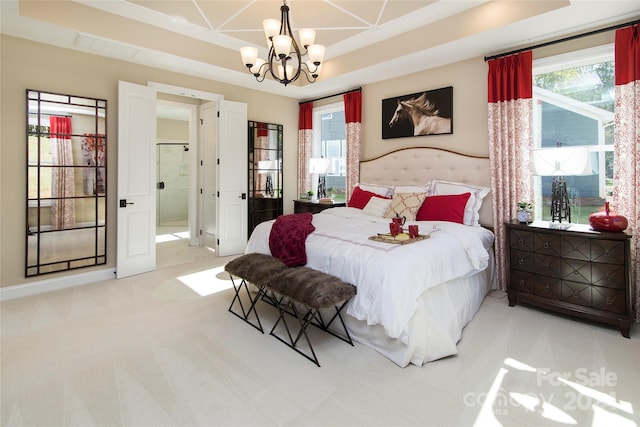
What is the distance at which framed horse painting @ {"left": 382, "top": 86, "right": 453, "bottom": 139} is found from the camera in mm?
4168

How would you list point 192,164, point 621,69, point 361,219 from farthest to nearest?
point 192,164
point 361,219
point 621,69

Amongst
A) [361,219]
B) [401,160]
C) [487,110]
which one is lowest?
[361,219]

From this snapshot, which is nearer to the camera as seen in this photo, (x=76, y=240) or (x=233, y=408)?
(x=233, y=408)

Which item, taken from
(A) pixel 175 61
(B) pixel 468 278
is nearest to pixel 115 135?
(A) pixel 175 61

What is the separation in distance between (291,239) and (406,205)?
153 centimetres

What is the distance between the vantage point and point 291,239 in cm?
293

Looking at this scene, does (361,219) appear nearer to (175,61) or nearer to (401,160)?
(401,160)

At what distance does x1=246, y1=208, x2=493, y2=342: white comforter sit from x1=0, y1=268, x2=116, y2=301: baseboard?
7.58 ft

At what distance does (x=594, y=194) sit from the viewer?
10.6 feet

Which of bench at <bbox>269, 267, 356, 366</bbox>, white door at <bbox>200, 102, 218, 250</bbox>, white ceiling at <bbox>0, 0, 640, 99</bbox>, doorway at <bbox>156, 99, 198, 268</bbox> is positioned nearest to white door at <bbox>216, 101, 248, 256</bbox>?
white door at <bbox>200, 102, 218, 250</bbox>

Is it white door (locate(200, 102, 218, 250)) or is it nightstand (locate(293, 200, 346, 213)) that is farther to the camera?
white door (locate(200, 102, 218, 250))

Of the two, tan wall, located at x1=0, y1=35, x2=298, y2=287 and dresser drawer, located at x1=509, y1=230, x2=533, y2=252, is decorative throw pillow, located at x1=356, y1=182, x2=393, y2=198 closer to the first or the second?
dresser drawer, located at x1=509, y1=230, x2=533, y2=252

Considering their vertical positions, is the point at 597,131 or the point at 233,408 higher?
the point at 597,131

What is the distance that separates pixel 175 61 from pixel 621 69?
186 inches
